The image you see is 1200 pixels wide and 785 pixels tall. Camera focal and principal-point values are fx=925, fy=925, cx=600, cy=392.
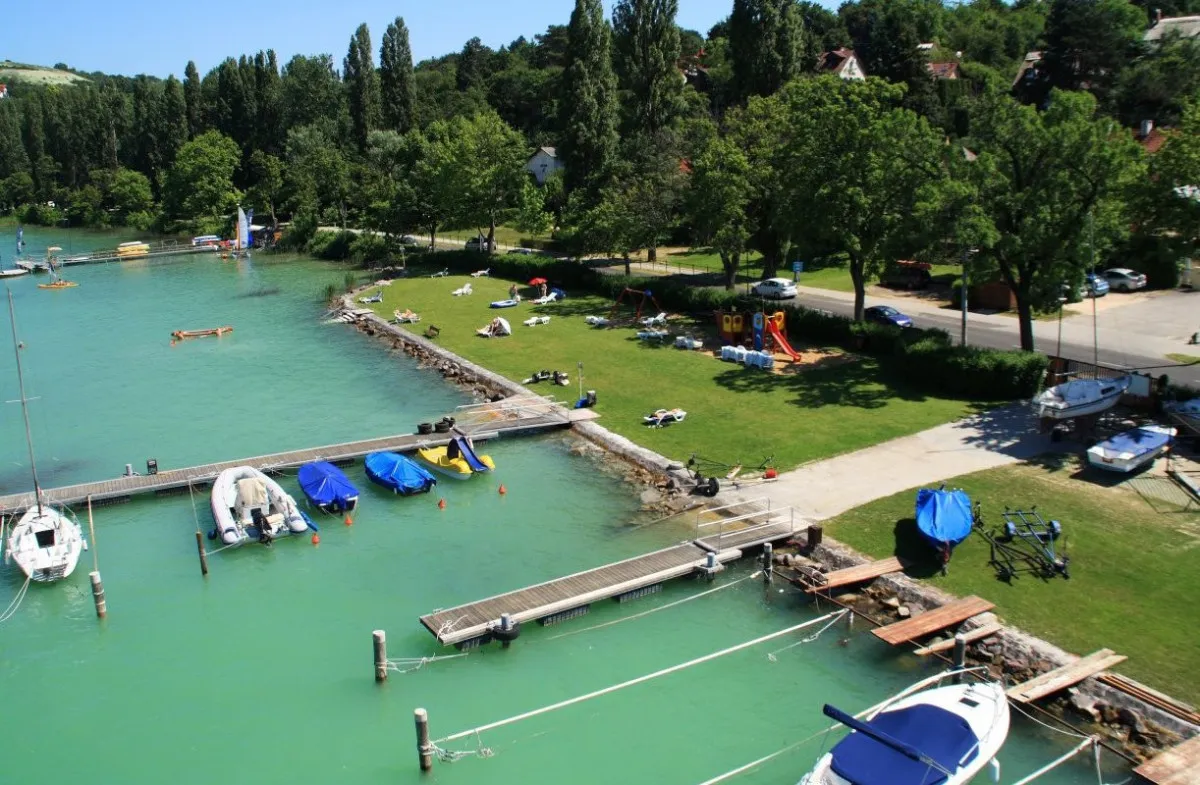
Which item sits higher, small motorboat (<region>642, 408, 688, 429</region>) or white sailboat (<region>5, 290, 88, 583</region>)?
small motorboat (<region>642, 408, 688, 429</region>)

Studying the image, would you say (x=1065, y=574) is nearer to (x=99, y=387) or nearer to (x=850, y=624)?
(x=850, y=624)

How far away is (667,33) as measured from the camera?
69.0m

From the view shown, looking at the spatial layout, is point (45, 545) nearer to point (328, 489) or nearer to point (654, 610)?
point (328, 489)

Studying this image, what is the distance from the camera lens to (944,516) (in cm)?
2364

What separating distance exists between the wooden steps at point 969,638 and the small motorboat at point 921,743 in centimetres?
300

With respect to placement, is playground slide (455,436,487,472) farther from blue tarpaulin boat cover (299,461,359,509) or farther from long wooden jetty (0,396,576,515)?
blue tarpaulin boat cover (299,461,359,509)

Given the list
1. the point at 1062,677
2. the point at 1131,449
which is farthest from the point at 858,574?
the point at 1131,449

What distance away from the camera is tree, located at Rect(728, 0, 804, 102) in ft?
213

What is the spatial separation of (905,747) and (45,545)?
2351cm

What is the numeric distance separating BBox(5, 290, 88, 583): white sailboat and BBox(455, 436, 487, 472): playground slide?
11712 millimetres

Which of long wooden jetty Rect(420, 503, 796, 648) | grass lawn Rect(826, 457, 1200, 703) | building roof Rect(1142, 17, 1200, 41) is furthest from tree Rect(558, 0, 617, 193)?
grass lawn Rect(826, 457, 1200, 703)

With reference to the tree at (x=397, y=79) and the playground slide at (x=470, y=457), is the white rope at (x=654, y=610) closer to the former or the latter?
the playground slide at (x=470, y=457)

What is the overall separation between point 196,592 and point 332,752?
8.61 m

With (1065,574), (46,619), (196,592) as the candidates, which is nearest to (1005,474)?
(1065,574)
